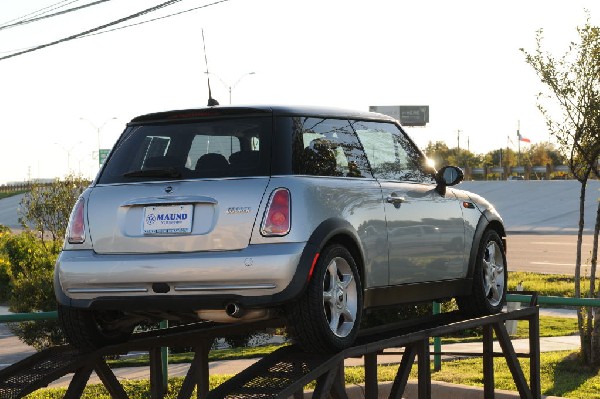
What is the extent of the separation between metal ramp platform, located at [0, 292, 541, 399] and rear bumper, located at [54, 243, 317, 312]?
0.49 meters

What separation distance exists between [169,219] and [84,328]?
44.0 inches

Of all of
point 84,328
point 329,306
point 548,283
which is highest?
point 329,306

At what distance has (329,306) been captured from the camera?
6699 mm

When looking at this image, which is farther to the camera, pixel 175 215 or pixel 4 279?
pixel 4 279

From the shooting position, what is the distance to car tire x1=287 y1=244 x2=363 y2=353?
6.43 metres

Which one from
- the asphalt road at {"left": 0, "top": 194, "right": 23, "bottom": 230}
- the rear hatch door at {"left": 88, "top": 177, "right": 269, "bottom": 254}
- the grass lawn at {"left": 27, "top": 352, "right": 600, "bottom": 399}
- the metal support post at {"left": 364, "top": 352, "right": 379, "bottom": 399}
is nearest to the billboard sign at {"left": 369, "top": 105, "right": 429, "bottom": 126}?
the asphalt road at {"left": 0, "top": 194, "right": 23, "bottom": 230}

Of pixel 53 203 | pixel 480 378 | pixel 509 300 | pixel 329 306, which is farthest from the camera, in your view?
pixel 53 203

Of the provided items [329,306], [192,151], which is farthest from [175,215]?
[329,306]

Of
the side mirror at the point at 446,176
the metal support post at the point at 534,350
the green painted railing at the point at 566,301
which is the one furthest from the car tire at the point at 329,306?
the green painted railing at the point at 566,301

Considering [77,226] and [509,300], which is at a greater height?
[77,226]

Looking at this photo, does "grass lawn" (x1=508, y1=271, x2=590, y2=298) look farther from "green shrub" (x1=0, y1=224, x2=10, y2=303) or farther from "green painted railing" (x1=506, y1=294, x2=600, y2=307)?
"green painted railing" (x1=506, y1=294, x2=600, y2=307)

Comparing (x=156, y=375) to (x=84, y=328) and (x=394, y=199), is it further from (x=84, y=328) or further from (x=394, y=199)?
(x=394, y=199)

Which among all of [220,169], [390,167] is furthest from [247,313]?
[390,167]

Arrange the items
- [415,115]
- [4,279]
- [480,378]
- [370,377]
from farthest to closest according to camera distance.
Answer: [415,115] < [4,279] < [480,378] < [370,377]
